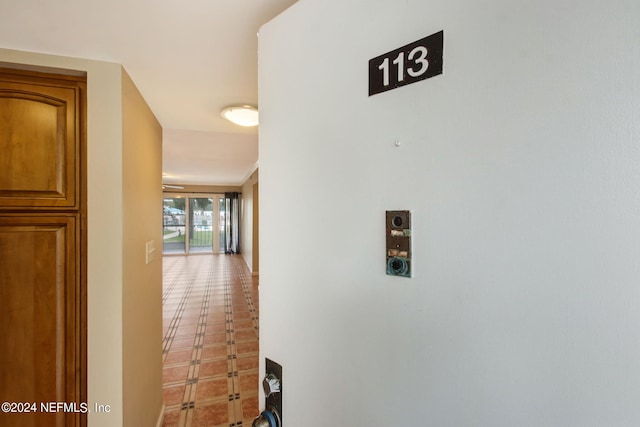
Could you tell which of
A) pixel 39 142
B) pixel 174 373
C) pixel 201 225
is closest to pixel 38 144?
pixel 39 142

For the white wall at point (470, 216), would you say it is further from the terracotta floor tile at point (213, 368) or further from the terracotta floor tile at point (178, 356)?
the terracotta floor tile at point (178, 356)

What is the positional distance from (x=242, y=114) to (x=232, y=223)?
321 inches

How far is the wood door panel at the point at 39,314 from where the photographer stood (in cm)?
120

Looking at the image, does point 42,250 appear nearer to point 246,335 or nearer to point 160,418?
point 160,418

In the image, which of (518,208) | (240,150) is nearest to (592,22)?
(518,208)

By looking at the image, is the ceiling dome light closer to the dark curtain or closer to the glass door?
the dark curtain

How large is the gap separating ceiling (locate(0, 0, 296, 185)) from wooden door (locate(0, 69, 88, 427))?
227 mm

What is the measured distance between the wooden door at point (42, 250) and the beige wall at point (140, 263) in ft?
0.57

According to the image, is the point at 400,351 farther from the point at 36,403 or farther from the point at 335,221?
the point at 36,403

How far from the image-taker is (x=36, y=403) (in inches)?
48.6

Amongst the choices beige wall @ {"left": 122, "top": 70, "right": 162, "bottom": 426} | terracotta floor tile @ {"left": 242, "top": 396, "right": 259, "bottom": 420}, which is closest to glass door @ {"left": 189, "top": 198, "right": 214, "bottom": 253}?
beige wall @ {"left": 122, "top": 70, "right": 162, "bottom": 426}

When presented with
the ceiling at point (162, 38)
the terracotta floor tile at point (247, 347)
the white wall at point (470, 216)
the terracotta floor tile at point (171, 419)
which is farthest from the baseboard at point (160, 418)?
the ceiling at point (162, 38)

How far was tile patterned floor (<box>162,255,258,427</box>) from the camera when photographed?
7.02 feet

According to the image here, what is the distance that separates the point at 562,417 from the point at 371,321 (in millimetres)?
304
